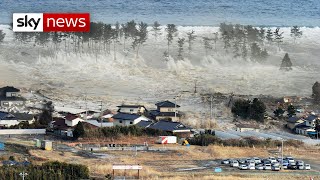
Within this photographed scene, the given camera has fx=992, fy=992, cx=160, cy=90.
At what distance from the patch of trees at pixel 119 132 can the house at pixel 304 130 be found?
14.9 feet

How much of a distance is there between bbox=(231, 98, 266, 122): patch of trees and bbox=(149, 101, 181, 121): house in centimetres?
188

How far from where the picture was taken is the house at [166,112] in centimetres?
3056

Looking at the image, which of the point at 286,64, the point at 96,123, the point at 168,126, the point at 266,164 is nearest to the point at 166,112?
the point at 168,126

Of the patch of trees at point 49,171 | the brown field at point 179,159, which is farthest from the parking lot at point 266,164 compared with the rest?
the patch of trees at point 49,171

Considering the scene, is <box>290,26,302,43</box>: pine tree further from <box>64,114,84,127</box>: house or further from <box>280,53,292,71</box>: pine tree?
<box>64,114,84,127</box>: house

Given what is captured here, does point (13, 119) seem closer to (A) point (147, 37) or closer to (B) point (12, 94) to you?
(B) point (12, 94)

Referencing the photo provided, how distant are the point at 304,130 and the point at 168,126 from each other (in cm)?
→ 430

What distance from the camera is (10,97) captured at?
109ft

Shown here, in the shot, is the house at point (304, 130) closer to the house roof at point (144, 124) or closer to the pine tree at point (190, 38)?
the house roof at point (144, 124)

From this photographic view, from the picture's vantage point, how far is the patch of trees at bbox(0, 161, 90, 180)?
765 inches

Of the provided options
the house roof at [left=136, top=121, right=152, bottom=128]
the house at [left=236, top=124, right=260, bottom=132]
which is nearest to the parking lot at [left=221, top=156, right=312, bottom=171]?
the house roof at [left=136, top=121, right=152, bottom=128]

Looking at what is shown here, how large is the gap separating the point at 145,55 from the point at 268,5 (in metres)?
13.1

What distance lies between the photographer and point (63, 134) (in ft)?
91.1

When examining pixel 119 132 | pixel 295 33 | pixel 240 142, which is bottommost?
pixel 240 142
